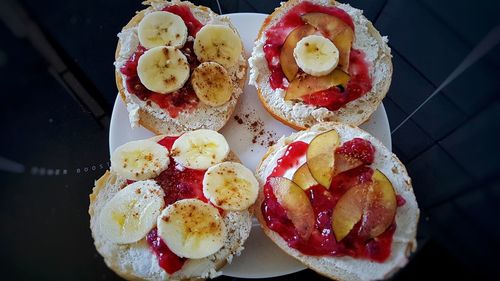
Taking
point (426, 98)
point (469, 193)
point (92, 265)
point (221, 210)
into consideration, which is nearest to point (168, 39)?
point (221, 210)

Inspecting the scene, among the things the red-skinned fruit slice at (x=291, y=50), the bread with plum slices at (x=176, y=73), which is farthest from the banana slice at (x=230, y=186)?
the red-skinned fruit slice at (x=291, y=50)

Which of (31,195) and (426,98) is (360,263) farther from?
(31,195)

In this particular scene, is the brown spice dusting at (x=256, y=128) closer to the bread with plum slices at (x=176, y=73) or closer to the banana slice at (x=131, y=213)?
the bread with plum slices at (x=176, y=73)

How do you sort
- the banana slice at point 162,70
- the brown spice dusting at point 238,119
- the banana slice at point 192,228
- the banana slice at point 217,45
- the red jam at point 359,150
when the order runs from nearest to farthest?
the banana slice at point 192,228 → the red jam at point 359,150 → the banana slice at point 162,70 → the banana slice at point 217,45 → the brown spice dusting at point 238,119

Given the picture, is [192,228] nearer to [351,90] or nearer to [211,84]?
[211,84]

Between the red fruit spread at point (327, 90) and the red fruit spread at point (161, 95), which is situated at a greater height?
the red fruit spread at point (327, 90)

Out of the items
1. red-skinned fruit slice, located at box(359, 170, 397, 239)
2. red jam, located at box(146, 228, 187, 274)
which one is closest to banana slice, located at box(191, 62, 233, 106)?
red jam, located at box(146, 228, 187, 274)

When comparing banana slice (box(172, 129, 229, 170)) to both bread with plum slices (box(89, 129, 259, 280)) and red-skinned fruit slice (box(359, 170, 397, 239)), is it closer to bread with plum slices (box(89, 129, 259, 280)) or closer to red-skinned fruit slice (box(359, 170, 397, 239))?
bread with plum slices (box(89, 129, 259, 280))
